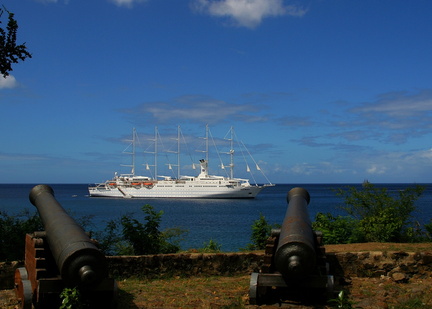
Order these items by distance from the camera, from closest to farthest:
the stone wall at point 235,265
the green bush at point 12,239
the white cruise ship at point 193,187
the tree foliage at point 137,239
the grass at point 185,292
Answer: the grass at point 185,292 < the stone wall at point 235,265 < the green bush at point 12,239 < the tree foliage at point 137,239 < the white cruise ship at point 193,187

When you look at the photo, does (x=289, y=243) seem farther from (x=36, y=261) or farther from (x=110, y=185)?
(x=110, y=185)

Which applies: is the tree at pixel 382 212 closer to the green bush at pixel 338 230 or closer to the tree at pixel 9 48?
the green bush at pixel 338 230

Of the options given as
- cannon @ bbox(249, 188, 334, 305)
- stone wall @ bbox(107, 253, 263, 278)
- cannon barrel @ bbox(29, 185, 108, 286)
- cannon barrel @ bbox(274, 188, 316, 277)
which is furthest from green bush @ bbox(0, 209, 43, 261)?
cannon barrel @ bbox(274, 188, 316, 277)

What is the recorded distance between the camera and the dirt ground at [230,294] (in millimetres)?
6941

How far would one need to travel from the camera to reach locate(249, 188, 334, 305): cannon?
642 centimetres

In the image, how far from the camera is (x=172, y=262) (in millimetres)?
9344

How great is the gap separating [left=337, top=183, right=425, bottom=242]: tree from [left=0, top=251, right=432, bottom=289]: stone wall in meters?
4.94

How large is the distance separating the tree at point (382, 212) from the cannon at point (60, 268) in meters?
9.23

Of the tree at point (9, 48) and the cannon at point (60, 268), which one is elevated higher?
the tree at point (9, 48)

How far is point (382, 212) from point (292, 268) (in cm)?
940

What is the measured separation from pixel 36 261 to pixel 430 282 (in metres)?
6.18

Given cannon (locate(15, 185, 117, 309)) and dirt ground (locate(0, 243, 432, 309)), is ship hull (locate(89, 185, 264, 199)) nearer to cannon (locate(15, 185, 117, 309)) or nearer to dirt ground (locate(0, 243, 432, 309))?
dirt ground (locate(0, 243, 432, 309))

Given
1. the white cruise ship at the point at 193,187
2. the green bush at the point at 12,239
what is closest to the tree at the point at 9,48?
the green bush at the point at 12,239

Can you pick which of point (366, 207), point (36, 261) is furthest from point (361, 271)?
point (366, 207)
